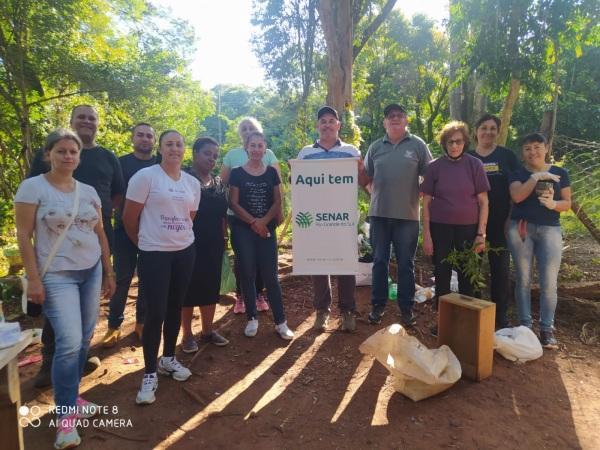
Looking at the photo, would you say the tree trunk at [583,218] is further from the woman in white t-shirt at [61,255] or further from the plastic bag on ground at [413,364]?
the woman in white t-shirt at [61,255]

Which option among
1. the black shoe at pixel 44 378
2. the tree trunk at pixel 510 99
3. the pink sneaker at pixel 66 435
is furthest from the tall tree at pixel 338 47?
the pink sneaker at pixel 66 435

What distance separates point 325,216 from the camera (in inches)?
144

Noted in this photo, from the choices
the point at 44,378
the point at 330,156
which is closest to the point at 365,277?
the point at 330,156

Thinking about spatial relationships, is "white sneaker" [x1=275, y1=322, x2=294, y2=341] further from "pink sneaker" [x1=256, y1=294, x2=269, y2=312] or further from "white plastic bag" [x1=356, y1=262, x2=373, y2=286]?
"white plastic bag" [x1=356, y1=262, x2=373, y2=286]

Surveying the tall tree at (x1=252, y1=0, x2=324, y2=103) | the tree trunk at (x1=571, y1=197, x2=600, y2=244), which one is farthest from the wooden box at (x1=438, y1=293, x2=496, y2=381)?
the tall tree at (x1=252, y1=0, x2=324, y2=103)

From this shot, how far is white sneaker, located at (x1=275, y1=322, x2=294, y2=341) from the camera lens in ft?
12.3

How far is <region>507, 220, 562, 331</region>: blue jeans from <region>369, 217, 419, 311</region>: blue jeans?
2.93 ft

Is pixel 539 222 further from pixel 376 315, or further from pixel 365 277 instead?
pixel 365 277

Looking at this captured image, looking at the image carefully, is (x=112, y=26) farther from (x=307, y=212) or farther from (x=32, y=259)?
(x=32, y=259)

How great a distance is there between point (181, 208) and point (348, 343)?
2020 millimetres

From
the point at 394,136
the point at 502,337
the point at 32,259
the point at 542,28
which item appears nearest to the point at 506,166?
the point at 394,136

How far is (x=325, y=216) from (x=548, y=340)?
231 centimetres

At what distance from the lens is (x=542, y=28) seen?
422cm

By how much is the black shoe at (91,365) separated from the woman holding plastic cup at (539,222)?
12.4 ft
